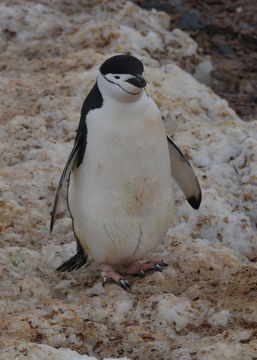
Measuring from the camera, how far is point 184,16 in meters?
7.68

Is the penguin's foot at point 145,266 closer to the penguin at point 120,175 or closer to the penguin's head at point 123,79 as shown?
the penguin at point 120,175

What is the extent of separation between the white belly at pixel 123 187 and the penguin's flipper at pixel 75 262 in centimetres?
8

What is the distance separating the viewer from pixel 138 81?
323 cm

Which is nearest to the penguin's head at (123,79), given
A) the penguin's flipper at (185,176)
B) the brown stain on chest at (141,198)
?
the brown stain on chest at (141,198)

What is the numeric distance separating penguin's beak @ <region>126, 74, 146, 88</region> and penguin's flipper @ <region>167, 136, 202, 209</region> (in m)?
0.65

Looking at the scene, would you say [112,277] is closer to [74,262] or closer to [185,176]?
[74,262]

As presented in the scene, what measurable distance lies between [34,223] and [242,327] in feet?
5.39

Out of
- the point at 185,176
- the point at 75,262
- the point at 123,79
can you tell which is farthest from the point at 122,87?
the point at 75,262

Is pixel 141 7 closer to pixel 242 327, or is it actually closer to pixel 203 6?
pixel 203 6

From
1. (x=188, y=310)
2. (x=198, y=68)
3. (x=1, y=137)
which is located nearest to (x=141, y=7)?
(x=198, y=68)

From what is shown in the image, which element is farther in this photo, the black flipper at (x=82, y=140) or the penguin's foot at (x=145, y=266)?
the penguin's foot at (x=145, y=266)

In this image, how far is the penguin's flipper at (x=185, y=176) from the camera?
3844 millimetres

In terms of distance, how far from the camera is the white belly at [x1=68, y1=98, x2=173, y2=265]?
10.9 ft

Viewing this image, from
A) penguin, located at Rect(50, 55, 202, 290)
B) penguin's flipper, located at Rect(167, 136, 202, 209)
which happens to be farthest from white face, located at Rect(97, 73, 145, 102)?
penguin's flipper, located at Rect(167, 136, 202, 209)
